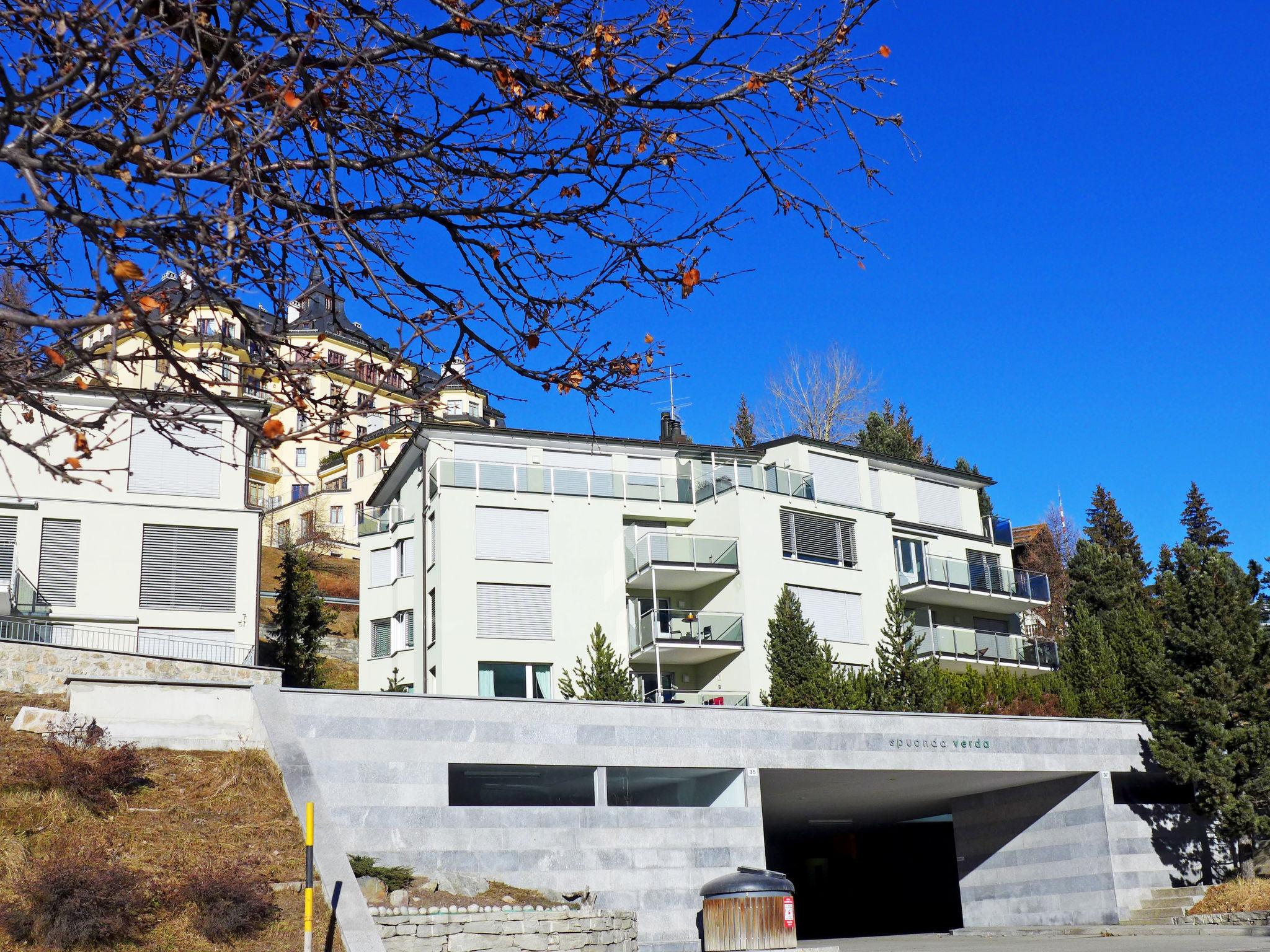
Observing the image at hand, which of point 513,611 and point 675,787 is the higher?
point 513,611

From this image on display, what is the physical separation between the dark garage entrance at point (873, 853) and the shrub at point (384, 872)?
11.5m

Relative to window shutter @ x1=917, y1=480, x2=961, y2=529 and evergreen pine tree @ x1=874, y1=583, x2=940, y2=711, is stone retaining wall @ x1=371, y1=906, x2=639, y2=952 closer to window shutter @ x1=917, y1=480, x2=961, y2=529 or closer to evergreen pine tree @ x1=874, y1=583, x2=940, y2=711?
evergreen pine tree @ x1=874, y1=583, x2=940, y2=711

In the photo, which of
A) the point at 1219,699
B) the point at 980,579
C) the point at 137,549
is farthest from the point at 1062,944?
the point at 137,549

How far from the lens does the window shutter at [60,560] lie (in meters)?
Answer: 33.3

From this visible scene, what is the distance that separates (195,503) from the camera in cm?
3516

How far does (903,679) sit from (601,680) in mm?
7796

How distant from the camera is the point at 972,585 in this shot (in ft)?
145

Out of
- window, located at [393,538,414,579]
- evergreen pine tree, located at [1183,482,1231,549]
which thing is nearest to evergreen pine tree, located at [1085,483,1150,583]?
evergreen pine tree, located at [1183,482,1231,549]

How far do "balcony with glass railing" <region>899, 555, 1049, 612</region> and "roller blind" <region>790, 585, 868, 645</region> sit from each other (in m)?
3.11

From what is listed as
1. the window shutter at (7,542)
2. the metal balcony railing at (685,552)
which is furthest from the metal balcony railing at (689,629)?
the window shutter at (7,542)

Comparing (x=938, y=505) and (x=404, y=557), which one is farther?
(x=938, y=505)

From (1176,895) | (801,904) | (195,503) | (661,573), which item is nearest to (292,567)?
(195,503)

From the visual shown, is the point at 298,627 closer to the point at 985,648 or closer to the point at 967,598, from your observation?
the point at 985,648

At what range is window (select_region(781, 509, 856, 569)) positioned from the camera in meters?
39.9
